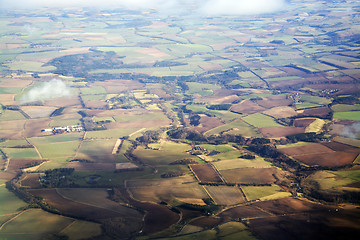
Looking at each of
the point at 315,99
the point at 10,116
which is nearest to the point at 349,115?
the point at 315,99

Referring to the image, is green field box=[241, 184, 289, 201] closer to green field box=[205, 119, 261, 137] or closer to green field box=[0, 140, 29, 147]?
green field box=[205, 119, 261, 137]

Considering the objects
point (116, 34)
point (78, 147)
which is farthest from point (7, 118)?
point (116, 34)

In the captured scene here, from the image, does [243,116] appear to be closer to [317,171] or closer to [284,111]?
[284,111]

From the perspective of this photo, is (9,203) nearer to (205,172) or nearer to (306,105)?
(205,172)

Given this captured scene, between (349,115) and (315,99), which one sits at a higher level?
(349,115)

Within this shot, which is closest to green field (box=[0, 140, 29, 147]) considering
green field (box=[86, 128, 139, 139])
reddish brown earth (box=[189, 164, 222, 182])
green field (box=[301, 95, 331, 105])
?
green field (box=[86, 128, 139, 139])

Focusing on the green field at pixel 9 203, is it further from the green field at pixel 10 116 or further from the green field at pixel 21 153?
the green field at pixel 10 116
